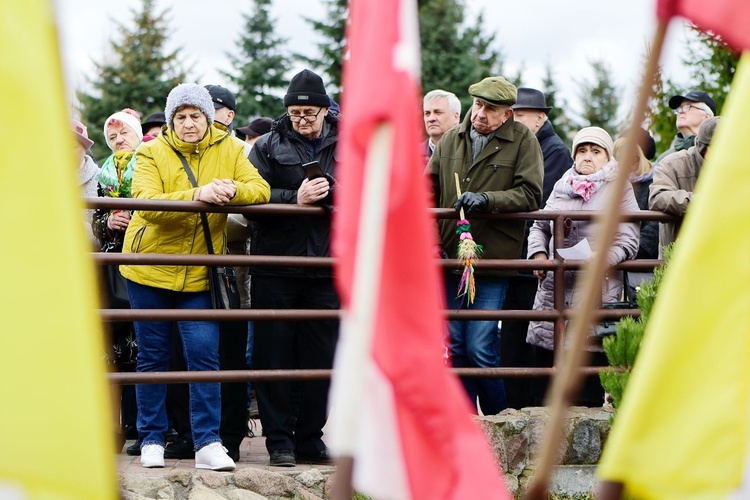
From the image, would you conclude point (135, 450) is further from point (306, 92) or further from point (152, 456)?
point (306, 92)

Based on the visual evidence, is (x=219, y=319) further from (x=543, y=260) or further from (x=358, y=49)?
(x=358, y=49)

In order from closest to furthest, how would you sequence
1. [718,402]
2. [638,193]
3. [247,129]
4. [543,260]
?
1. [718,402]
2. [543,260]
3. [638,193]
4. [247,129]

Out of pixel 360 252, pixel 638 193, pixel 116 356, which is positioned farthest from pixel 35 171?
pixel 638 193

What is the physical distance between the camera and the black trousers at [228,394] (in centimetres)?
689

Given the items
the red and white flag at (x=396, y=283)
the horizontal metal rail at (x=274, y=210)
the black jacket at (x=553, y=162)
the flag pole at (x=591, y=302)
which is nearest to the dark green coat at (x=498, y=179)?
the horizontal metal rail at (x=274, y=210)

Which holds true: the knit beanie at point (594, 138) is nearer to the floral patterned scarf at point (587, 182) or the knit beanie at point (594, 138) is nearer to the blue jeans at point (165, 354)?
the floral patterned scarf at point (587, 182)

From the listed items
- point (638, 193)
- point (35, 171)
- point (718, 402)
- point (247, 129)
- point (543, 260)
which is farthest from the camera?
point (247, 129)

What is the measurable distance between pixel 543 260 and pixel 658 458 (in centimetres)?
451

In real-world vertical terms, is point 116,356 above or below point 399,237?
below

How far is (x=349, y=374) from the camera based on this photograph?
250 centimetres

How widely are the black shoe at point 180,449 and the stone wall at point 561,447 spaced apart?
64.5 inches

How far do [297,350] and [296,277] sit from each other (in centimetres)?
46

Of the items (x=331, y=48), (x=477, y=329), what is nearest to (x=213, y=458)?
(x=477, y=329)

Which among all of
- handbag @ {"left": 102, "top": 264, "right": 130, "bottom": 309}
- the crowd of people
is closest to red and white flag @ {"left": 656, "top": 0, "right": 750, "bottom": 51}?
the crowd of people
